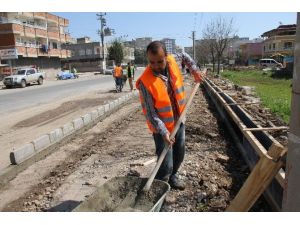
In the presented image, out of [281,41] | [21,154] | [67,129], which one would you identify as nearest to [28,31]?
[67,129]

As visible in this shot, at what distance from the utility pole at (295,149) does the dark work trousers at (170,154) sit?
6.26 ft

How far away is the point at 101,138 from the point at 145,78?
15.0 feet

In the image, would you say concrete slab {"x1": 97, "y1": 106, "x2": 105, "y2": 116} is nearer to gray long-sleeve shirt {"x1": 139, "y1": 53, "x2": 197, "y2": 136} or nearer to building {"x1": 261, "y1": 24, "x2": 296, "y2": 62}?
gray long-sleeve shirt {"x1": 139, "y1": 53, "x2": 197, "y2": 136}

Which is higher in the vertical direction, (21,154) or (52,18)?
(52,18)

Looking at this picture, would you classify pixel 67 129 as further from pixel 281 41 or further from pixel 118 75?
pixel 281 41

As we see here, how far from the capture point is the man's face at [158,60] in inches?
143

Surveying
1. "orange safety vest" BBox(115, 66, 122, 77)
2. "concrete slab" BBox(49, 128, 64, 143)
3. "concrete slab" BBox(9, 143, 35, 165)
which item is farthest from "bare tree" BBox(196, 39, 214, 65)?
"concrete slab" BBox(9, 143, 35, 165)

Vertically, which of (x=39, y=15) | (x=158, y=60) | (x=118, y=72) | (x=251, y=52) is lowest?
(x=118, y=72)

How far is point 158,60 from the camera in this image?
3678 millimetres

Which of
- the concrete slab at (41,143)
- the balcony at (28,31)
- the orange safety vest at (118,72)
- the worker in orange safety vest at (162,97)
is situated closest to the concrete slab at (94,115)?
the concrete slab at (41,143)

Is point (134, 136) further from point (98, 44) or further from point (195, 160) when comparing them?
point (98, 44)

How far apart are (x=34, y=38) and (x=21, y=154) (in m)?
46.8

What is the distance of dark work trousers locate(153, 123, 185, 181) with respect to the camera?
4.01m

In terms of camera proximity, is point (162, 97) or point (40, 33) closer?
point (162, 97)
